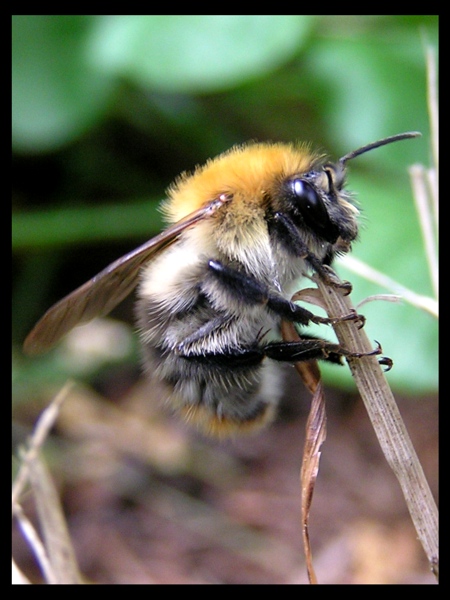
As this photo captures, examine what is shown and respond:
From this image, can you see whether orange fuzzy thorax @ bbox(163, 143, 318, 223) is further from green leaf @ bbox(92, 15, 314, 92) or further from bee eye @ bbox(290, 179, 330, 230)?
green leaf @ bbox(92, 15, 314, 92)

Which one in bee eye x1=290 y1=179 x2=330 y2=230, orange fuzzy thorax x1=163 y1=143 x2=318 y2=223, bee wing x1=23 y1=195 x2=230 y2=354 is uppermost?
orange fuzzy thorax x1=163 y1=143 x2=318 y2=223

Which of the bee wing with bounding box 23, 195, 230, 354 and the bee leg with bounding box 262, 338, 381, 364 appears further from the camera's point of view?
the bee wing with bounding box 23, 195, 230, 354

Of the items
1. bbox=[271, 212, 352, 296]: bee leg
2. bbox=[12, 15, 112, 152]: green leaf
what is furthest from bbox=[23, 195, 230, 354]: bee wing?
bbox=[12, 15, 112, 152]: green leaf

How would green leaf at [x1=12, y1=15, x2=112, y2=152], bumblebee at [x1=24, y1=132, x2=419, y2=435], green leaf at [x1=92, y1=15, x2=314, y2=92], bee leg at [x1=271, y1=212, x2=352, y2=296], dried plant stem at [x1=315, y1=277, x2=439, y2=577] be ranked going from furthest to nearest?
1. green leaf at [x1=12, y1=15, x2=112, y2=152]
2. green leaf at [x1=92, y1=15, x2=314, y2=92]
3. bumblebee at [x1=24, y1=132, x2=419, y2=435]
4. bee leg at [x1=271, y1=212, x2=352, y2=296]
5. dried plant stem at [x1=315, y1=277, x2=439, y2=577]

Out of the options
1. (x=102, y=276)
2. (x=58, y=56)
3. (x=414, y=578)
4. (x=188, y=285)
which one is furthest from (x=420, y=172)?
(x=58, y=56)

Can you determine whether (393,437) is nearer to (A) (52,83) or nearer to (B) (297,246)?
(B) (297,246)

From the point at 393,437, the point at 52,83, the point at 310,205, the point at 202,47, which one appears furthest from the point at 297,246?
the point at 52,83
